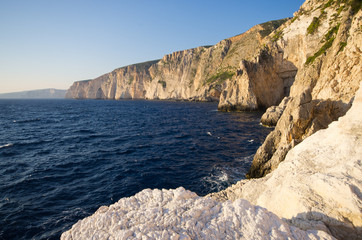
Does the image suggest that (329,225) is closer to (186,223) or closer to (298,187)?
(298,187)

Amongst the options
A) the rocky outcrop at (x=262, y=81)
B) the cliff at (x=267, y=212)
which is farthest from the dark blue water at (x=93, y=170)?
the rocky outcrop at (x=262, y=81)

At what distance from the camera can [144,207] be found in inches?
231

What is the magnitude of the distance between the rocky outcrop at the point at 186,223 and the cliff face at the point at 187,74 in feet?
180

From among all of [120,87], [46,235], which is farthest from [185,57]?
[46,235]

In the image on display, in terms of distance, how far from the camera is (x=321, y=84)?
24.2 m

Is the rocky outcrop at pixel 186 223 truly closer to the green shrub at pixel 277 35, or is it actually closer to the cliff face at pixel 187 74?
the cliff face at pixel 187 74

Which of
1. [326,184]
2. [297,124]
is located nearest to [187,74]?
[297,124]

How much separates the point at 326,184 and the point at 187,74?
119994 mm

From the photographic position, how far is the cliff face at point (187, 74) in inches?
3519

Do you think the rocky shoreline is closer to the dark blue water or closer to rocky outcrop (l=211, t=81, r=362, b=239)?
rocky outcrop (l=211, t=81, r=362, b=239)

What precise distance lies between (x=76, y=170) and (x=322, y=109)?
68.7 ft

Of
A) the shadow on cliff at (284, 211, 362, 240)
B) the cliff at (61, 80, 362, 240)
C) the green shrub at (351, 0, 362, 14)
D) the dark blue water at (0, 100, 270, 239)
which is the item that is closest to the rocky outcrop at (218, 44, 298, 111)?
the green shrub at (351, 0, 362, 14)

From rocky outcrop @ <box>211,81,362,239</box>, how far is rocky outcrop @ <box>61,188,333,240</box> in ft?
3.19

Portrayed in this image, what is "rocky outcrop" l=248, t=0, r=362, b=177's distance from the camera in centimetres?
1430
